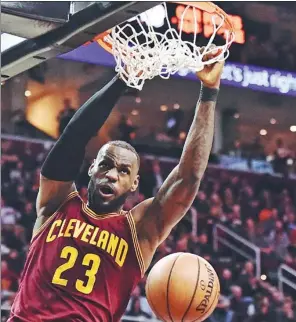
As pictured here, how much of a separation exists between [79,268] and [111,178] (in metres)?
0.40

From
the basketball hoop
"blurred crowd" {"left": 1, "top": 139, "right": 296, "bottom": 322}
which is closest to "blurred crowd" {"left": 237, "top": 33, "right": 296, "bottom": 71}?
"blurred crowd" {"left": 1, "top": 139, "right": 296, "bottom": 322}

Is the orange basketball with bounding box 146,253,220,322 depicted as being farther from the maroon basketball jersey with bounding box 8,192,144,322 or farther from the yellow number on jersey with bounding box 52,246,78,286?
the yellow number on jersey with bounding box 52,246,78,286

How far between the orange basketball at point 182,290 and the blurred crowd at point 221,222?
5.29 meters

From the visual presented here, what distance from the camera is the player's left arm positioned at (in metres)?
3.81

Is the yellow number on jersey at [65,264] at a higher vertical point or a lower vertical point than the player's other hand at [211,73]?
lower

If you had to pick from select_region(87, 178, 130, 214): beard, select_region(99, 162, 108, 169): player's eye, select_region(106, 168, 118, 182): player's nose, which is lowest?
select_region(87, 178, 130, 214): beard

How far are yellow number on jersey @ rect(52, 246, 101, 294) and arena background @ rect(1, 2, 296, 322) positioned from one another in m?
4.87

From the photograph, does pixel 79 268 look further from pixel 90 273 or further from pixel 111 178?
pixel 111 178

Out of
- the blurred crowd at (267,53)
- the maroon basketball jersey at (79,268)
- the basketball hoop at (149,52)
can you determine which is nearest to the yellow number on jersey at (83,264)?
the maroon basketball jersey at (79,268)

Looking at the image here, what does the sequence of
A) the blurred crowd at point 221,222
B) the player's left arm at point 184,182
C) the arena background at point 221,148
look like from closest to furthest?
1. the player's left arm at point 184,182
2. the blurred crowd at point 221,222
3. the arena background at point 221,148

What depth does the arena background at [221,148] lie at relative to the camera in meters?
10.6

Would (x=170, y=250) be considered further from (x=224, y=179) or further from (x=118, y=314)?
(x=118, y=314)

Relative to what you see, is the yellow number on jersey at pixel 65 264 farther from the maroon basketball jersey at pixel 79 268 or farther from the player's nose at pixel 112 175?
the player's nose at pixel 112 175

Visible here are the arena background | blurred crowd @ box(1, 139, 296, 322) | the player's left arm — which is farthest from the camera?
the arena background
